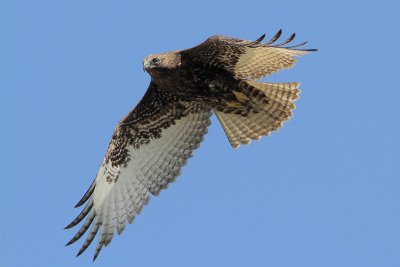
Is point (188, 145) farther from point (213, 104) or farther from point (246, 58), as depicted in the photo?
point (246, 58)

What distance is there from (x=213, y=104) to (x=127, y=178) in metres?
1.84

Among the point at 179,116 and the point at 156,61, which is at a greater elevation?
the point at 156,61

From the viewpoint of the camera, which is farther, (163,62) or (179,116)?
(179,116)

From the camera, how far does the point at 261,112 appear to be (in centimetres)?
1491

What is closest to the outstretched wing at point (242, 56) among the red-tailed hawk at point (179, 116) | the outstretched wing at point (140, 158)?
the red-tailed hawk at point (179, 116)

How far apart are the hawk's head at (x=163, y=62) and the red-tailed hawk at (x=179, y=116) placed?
0.01 m

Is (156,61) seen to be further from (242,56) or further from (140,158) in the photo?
(140,158)

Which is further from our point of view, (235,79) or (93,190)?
(93,190)

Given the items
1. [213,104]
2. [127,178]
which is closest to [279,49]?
[213,104]

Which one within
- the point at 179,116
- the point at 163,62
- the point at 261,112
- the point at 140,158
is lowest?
the point at 261,112

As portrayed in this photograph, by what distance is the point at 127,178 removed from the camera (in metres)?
15.5

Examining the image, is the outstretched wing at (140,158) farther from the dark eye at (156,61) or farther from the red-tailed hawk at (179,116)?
the dark eye at (156,61)

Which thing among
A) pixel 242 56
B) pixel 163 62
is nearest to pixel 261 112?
pixel 242 56

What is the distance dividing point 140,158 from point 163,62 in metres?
2.02
